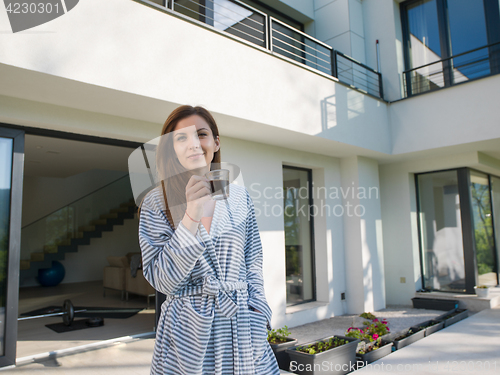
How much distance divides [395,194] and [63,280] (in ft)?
26.3

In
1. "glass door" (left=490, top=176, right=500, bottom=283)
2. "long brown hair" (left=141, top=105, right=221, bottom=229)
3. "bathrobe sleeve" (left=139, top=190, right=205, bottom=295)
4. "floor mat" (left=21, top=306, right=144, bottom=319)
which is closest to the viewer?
"bathrobe sleeve" (left=139, top=190, right=205, bottom=295)

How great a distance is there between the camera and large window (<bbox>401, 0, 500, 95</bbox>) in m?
5.37

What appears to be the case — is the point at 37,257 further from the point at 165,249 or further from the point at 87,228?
the point at 165,249

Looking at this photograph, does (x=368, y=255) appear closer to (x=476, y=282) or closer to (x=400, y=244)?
(x=400, y=244)

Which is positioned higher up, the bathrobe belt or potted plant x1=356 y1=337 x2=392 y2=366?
the bathrobe belt

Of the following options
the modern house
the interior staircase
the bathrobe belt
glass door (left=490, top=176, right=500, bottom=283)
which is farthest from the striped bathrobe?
the interior staircase

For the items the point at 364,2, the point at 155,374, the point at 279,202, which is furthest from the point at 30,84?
the point at 364,2

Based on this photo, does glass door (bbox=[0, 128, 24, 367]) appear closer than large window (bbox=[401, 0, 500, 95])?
Yes

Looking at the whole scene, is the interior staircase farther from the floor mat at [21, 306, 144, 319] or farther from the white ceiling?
the floor mat at [21, 306, 144, 319]

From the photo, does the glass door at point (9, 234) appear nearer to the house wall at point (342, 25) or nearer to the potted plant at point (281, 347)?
the potted plant at point (281, 347)

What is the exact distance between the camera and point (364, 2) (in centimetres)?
620

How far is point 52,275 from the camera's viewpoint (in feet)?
28.3

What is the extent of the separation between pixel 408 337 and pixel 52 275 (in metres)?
7.99

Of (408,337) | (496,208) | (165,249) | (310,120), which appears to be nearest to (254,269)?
(165,249)
